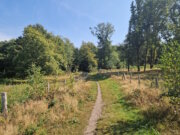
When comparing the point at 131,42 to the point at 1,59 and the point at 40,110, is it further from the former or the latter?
the point at 1,59

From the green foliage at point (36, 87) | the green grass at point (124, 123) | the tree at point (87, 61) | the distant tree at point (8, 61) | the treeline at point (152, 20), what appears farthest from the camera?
the tree at point (87, 61)

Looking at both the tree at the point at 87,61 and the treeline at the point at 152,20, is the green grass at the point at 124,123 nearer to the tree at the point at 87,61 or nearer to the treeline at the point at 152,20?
the treeline at the point at 152,20

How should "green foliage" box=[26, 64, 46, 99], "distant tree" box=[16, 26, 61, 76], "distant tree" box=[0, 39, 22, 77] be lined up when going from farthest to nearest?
"distant tree" box=[0, 39, 22, 77]
"distant tree" box=[16, 26, 61, 76]
"green foliage" box=[26, 64, 46, 99]

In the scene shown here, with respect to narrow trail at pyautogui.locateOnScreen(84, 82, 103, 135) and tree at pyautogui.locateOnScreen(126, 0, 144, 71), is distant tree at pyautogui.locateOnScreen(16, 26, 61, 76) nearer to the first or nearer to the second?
tree at pyautogui.locateOnScreen(126, 0, 144, 71)

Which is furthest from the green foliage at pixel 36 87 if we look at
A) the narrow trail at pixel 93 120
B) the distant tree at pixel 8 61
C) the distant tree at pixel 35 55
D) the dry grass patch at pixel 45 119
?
the distant tree at pixel 8 61

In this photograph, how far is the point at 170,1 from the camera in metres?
32.1

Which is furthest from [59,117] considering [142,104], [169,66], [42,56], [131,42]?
[131,42]

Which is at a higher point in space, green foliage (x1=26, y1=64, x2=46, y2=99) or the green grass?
green foliage (x1=26, y1=64, x2=46, y2=99)

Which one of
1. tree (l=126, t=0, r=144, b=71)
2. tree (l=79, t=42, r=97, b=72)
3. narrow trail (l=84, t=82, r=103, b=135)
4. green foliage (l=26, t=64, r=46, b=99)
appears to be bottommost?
narrow trail (l=84, t=82, r=103, b=135)

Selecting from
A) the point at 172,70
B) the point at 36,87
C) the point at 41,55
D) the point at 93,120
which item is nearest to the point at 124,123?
the point at 93,120

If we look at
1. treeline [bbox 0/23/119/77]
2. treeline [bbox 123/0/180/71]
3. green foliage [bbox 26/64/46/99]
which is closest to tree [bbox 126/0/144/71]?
treeline [bbox 123/0/180/71]

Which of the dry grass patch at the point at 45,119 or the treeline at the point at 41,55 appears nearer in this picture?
the dry grass patch at the point at 45,119

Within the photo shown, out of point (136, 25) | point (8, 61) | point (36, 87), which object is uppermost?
point (136, 25)

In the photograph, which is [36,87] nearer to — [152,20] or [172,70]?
[172,70]
